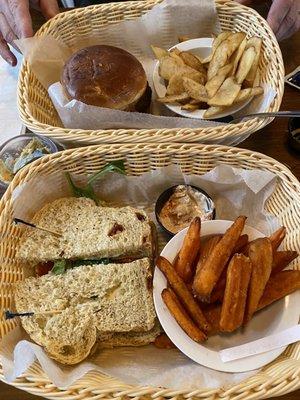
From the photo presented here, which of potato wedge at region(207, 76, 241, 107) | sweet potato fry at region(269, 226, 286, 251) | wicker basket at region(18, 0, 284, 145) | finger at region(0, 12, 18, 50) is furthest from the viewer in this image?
finger at region(0, 12, 18, 50)

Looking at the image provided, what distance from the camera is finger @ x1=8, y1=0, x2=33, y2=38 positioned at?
1.50 metres

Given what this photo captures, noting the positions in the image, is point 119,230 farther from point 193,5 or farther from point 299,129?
point 193,5

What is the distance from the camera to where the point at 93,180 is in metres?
1.29

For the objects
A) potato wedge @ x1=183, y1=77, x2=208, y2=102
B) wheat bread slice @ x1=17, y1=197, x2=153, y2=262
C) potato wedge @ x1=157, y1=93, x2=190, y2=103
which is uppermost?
potato wedge @ x1=183, y1=77, x2=208, y2=102

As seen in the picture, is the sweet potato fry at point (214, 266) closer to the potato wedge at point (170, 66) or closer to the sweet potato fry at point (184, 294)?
the sweet potato fry at point (184, 294)

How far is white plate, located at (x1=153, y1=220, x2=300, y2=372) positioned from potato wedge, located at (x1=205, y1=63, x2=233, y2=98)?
467 millimetres

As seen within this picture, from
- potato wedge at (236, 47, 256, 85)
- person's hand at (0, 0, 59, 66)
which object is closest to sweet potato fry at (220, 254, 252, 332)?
potato wedge at (236, 47, 256, 85)

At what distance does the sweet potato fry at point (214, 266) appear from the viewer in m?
1.02

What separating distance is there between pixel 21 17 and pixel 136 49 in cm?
40

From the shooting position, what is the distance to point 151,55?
1.67 metres

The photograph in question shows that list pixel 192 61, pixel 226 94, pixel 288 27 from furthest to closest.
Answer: pixel 288 27
pixel 192 61
pixel 226 94

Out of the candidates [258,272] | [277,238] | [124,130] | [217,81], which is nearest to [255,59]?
[217,81]

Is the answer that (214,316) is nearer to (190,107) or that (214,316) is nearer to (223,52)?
(190,107)

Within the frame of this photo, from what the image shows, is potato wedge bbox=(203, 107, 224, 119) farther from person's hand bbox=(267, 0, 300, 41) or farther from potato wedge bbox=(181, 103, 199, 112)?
person's hand bbox=(267, 0, 300, 41)
